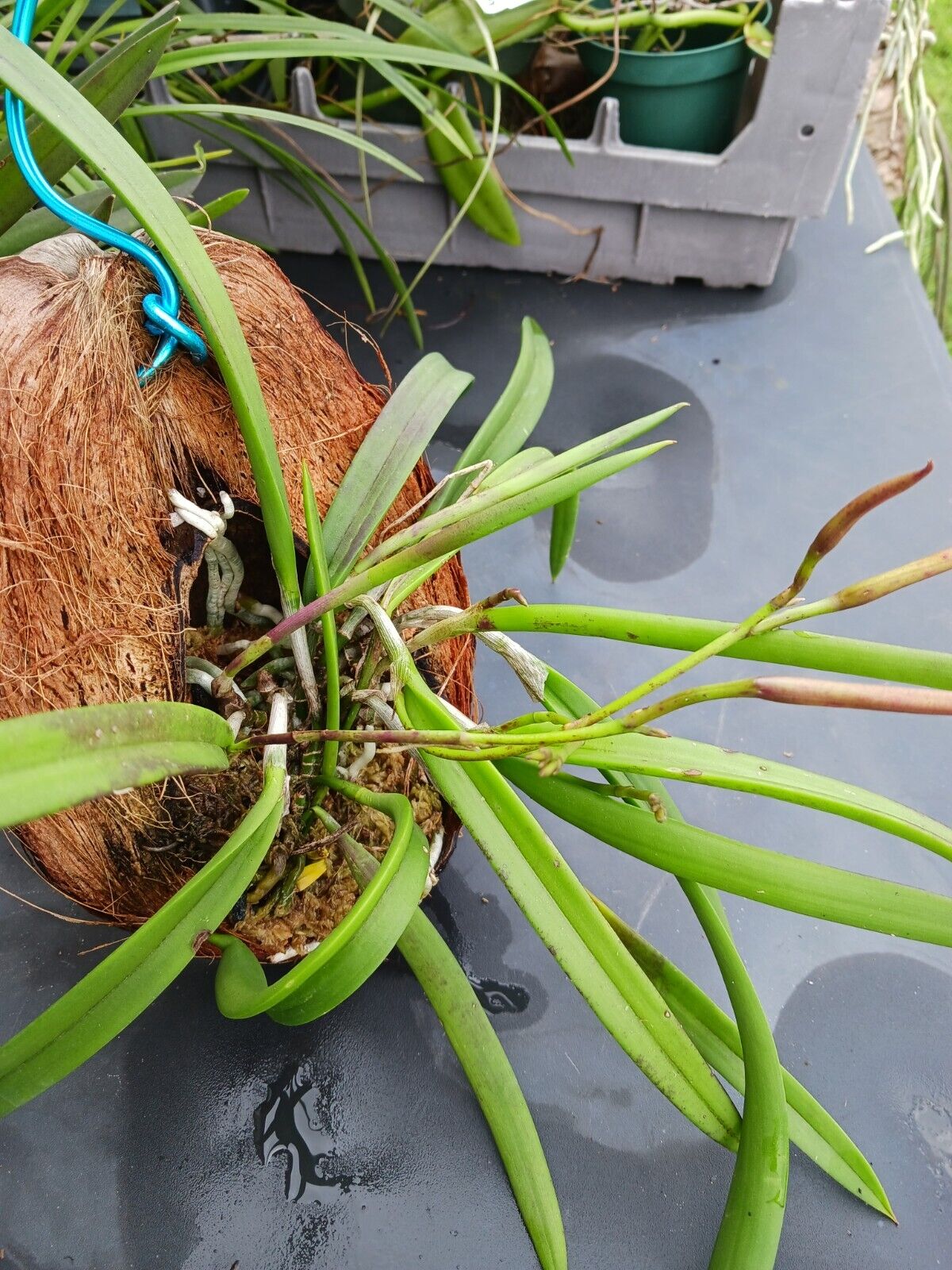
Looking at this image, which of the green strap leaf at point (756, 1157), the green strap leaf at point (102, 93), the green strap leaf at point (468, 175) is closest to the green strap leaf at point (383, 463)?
the green strap leaf at point (102, 93)

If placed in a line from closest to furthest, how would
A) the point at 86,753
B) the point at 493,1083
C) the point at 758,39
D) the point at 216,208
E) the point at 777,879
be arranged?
the point at 86,753, the point at 777,879, the point at 493,1083, the point at 216,208, the point at 758,39

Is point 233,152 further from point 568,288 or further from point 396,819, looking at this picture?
point 396,819

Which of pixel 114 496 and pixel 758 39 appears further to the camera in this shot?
pixel 758 39

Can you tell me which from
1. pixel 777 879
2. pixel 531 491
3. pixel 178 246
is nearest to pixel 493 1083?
pixel 777 879

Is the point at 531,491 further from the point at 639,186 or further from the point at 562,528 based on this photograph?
the point at 639,186

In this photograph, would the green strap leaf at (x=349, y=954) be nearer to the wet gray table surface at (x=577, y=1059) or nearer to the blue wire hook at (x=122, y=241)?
the wet gray table surface at (x=577, y=1059)

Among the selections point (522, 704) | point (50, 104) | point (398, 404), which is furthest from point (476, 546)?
point (50, 104)
